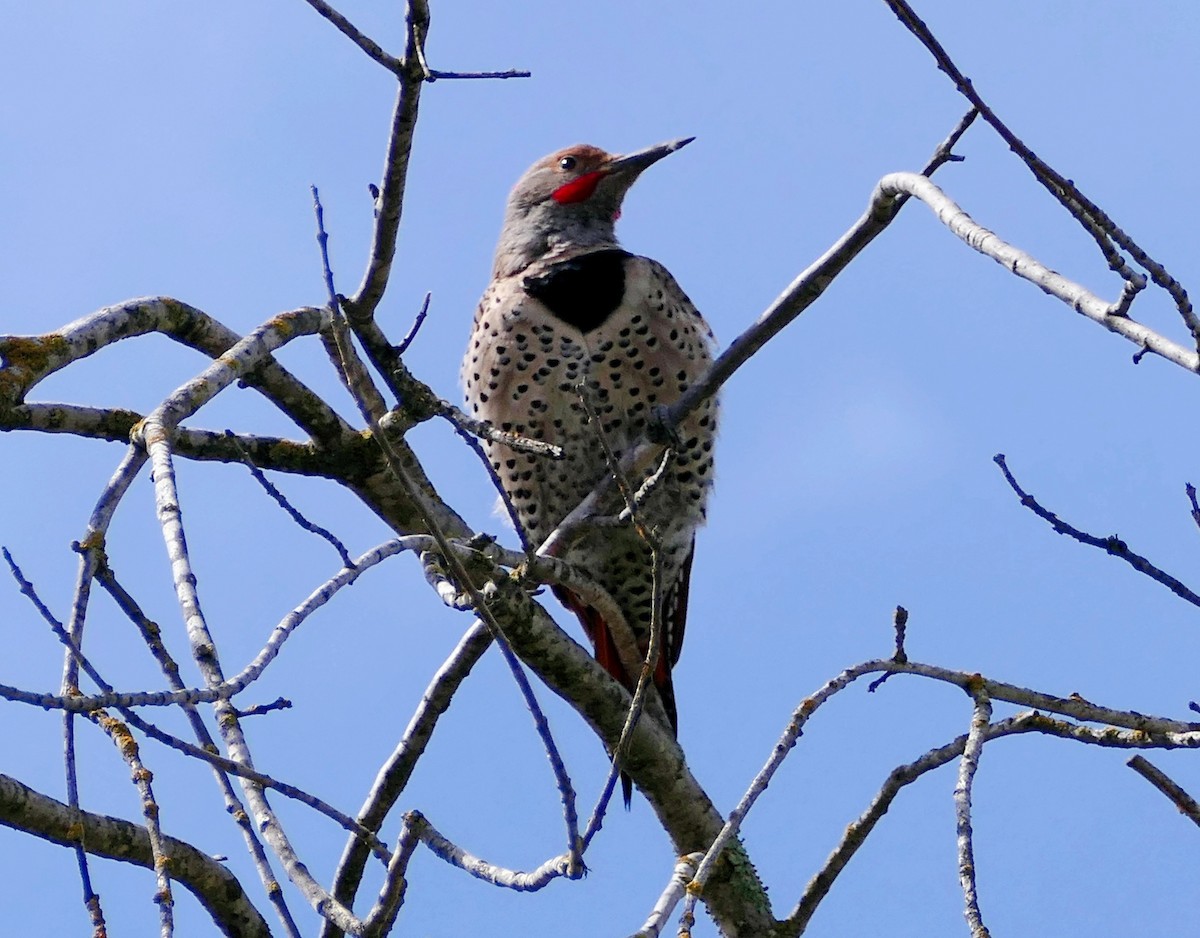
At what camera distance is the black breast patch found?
5844mm

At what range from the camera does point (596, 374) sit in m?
5.76

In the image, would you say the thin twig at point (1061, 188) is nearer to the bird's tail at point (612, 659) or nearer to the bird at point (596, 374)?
the bird at point (596, 374)

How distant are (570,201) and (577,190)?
0.06 metres

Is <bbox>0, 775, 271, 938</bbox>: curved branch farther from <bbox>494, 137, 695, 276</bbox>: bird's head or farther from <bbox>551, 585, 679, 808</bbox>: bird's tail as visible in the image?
<bbox>494, 137, 695, 276</bbox>: bird's head

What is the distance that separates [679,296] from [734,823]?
3481mm

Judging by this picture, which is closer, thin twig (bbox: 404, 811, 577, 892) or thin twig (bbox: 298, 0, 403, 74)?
thin twig (bbox: 404, 811, 577, 892)

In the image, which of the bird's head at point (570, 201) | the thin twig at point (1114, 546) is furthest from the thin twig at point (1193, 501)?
the bird's head at point (570, 201)

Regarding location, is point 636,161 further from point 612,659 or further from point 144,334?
point 144,334

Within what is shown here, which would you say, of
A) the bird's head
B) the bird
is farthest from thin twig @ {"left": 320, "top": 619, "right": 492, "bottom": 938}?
the bird's head

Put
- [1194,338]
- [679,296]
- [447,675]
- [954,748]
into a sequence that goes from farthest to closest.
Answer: [679,296]
[447,675]
[954,748]
[1194,338]

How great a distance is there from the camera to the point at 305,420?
4703 millimetres

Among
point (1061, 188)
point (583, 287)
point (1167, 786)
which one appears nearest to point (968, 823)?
point (1167, 786)

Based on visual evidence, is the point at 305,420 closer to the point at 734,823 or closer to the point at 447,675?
the point at 447,675

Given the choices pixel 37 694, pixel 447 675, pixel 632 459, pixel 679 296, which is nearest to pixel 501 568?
pixel 447 675
